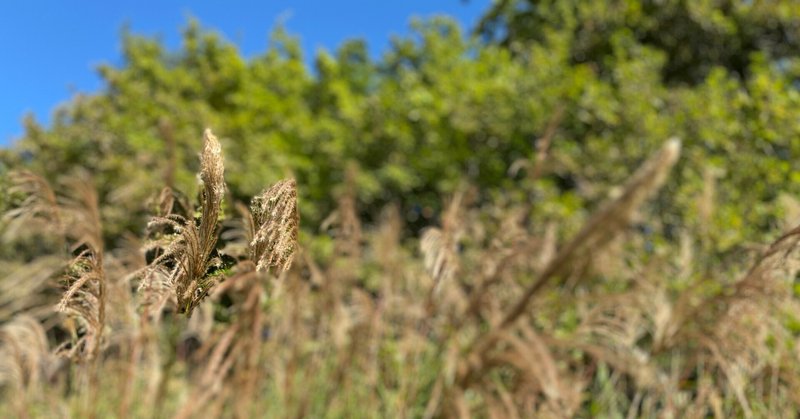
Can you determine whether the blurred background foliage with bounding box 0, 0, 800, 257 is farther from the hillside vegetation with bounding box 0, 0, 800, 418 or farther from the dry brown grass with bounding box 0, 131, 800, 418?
the dry brown grass with bounding box 0, 131, 800, 418

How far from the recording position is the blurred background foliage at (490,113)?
542 centimetres

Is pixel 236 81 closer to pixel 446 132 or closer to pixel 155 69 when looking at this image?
pixel 155 69

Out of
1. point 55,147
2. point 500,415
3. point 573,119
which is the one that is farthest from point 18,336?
point 55,147

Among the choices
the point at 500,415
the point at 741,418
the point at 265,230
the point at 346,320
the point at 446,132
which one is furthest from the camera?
the point at 446,132

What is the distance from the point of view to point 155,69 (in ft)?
35.1

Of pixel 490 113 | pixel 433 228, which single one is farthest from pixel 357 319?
pixel 490 113

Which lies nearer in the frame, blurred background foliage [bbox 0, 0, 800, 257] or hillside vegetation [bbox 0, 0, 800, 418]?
hillside vegetation [bbox 0, 0, 800, 418]

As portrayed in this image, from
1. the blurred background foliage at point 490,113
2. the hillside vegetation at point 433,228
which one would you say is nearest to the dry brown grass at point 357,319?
the hillside vegetation at point 433,228

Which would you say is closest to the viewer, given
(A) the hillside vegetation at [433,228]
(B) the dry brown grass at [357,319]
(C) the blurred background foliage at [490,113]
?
(B) the dry brown grass at [357,319]

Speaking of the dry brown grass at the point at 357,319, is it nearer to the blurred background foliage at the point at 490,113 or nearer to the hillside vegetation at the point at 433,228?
the hillside vegetation at the point at 433,228

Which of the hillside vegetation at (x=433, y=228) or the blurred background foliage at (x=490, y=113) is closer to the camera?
the hillside vegetation at (x=433, y=228)

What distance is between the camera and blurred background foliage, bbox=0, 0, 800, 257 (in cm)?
542

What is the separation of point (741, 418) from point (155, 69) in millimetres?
10542

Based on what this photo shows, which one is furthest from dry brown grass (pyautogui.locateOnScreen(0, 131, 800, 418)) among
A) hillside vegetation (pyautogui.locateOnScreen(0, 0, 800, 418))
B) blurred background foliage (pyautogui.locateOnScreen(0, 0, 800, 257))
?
blurred background foliage (pyautogui.locateOnScreen(0, 0, 800, 257))
